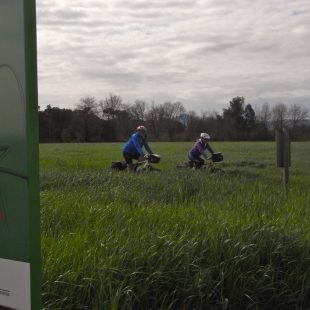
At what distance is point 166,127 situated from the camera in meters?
85.4

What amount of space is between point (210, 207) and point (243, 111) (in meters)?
79.7

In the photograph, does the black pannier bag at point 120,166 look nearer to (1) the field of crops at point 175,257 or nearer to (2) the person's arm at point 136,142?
(2) the person's arm at point 136,142

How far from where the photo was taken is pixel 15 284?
203 centimetres

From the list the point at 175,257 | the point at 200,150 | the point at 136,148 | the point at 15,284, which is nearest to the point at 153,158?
the point at 136,148

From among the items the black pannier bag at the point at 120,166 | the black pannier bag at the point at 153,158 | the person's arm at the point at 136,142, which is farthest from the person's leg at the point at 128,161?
the black pannier bag at the point at 153,158

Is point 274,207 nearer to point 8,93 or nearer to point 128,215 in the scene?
point 128,215

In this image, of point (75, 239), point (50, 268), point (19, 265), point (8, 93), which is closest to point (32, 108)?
point (8, 93)

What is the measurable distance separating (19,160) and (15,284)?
0.51 meters

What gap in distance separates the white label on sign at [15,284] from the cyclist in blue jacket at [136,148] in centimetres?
1146

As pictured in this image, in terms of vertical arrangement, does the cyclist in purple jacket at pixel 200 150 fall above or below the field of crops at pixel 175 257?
above

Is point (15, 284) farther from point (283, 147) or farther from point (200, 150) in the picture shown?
point (200, 150)

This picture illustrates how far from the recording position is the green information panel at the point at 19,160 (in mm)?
1953

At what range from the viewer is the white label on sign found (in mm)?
2002

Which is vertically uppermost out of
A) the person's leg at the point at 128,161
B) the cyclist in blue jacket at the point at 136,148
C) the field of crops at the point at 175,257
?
the cyclist in blue jacket at the point at 136,148
